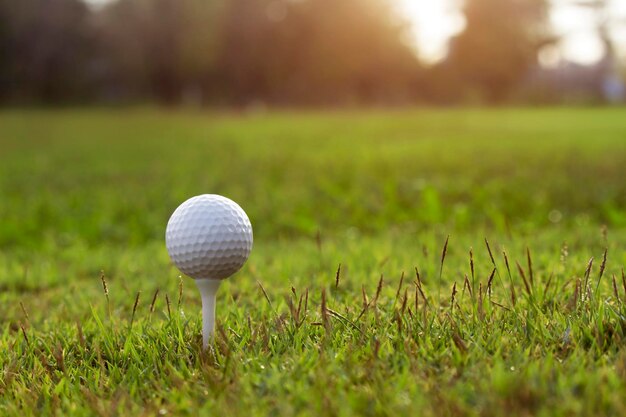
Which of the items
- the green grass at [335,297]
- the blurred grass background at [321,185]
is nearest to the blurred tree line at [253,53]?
the blurred grass background at [321,185]

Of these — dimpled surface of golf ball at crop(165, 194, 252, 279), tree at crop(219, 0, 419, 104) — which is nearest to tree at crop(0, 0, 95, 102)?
tree at crop(219, 0, 419, 104)

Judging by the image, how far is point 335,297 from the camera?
2445 mm

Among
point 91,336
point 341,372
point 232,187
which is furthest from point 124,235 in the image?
point 341,372

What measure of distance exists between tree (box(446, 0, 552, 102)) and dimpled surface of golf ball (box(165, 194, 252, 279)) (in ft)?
161

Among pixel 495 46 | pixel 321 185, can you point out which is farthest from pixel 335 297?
pixel 495 46

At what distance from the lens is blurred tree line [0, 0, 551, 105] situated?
41938 mm

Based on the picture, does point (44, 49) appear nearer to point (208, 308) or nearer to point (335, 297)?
point (335, 297)

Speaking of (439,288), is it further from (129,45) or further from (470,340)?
(129,45)

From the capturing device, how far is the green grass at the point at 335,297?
1782 mm

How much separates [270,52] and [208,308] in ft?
157

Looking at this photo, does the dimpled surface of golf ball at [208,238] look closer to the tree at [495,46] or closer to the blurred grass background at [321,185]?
the blurred grass background at [321,185]

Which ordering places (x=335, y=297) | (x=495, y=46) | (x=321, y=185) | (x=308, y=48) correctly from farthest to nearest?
(x=308, y=48) < (x=495, y=46) < (x=321, y=185) < (x=335, y=297)

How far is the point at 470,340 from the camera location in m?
2.03

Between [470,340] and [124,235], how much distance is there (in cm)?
390
